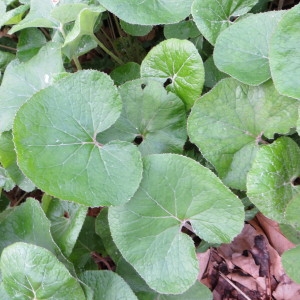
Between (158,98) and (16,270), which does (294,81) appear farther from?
(16,270)

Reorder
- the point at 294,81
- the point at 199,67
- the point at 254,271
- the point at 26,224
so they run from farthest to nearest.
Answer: the point at 254,271
the point at 26,224
the point at 199,67
the point at 294,81

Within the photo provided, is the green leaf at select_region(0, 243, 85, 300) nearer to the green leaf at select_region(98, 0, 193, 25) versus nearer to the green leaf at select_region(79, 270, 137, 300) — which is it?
the green leaf at select_region(79, 270, 137, 300)

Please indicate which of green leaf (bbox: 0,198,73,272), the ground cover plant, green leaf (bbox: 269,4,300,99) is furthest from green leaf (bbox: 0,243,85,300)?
green leaf (bbox: 269,4,300,99)

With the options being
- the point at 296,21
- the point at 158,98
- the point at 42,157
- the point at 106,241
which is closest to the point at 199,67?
the point at 158,98

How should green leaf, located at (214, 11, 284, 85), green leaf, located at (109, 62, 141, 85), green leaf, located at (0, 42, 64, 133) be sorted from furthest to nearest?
green leaf, located at (109, 62, 141, 85), green leaf, located at (0, 42, 64, 133), green leaf, located at (214, 11, 284, 85)

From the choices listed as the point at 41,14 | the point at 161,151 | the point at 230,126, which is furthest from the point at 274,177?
the point at 41,14
